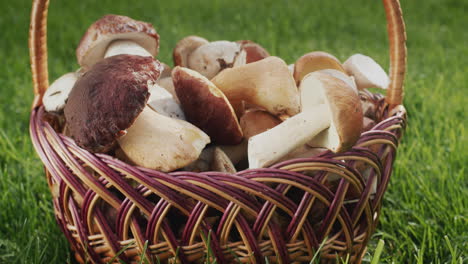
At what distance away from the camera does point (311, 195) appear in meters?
1.11

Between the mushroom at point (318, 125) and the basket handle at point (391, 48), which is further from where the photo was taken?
Result: the basket handle at point (391, 48)

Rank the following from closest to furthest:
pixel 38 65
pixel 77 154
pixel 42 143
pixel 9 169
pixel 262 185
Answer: pixel 262 185 < pixel 77 154 < pixel 42 143 < pixel 38 65 < pixel 9 169

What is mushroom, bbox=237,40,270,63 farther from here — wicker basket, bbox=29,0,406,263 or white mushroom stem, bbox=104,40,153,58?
wicker basket, bbox=29,0,406,263

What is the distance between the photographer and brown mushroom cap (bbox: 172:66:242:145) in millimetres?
1259

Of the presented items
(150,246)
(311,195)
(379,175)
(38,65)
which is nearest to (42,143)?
(38,65)

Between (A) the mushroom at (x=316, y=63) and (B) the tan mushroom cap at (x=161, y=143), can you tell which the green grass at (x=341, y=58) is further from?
(A) the mushroom at (x=316, y=63)

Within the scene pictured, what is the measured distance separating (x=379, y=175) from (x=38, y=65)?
1086mm

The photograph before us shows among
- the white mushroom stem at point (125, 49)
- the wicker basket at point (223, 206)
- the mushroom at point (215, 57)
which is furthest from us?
the mushroom at point (215, 57)

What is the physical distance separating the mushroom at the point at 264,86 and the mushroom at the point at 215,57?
18cm

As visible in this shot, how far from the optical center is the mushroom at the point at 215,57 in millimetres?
1572

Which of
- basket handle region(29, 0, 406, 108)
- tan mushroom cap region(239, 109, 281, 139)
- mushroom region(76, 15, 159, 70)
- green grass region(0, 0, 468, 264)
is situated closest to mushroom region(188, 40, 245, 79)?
mushroom region(76, 15, 159, 70)

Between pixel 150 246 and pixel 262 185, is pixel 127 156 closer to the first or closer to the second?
pixel 150 246

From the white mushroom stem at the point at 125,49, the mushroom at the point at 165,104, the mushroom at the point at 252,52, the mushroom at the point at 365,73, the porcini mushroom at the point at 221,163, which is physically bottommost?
the porcini mushroom at the point at 221,163

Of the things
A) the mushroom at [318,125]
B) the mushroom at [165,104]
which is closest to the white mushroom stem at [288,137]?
the mushroom at [318,125]
